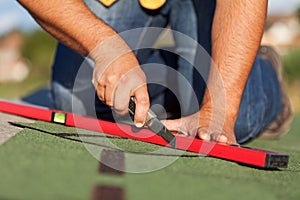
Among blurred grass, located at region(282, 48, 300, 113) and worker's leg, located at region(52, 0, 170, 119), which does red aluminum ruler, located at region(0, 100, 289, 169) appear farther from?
blurred grass, located at region(282, 48, 300, 113)

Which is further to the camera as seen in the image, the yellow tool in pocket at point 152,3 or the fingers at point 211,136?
the yellow tool in pocket at point 152,3

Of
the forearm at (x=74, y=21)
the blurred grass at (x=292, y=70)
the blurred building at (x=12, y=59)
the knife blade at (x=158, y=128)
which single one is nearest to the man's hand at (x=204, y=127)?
the knife blade at (x=158, y=128)

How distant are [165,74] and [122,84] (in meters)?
1.14

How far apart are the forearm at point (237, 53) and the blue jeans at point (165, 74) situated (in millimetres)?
445

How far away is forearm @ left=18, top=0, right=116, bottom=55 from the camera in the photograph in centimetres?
162

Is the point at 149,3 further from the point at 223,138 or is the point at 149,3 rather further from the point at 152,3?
the point at 223,138

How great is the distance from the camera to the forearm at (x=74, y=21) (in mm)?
1619

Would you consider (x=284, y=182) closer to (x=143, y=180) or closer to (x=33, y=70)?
(x=143, y=180)

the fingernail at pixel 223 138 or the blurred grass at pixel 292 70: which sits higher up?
the fingernail at pixel 223 138

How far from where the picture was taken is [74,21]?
163 cm

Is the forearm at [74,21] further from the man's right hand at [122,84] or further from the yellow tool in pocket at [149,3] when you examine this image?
the yellow tool in pocket at [149,3]

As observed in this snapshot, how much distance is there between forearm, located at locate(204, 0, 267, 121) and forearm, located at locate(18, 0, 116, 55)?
1.52ft

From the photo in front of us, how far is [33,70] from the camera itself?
1145 cm

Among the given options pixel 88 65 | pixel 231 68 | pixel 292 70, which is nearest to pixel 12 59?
pixel 292 70
